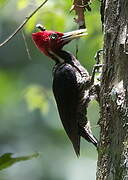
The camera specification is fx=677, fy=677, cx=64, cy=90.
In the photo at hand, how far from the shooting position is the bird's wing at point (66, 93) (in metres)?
4.47

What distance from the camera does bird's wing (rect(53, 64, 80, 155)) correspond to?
447 cm

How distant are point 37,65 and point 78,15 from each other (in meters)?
6.16

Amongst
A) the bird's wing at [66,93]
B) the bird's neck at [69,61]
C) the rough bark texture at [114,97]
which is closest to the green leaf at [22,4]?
the bird's neck at [69,61]

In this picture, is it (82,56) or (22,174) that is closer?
(82,56)

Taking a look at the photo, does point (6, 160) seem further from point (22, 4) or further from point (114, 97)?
point (22, 4)

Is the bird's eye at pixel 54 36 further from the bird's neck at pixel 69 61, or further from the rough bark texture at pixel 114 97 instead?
the rough bark texture at pixel 114 97

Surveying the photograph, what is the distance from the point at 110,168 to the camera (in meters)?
3.52

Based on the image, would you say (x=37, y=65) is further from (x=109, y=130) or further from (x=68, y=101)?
(x=109, y=130)

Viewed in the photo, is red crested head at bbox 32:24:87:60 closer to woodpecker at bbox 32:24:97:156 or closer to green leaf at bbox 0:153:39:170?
woodpecker at bbox 32:24:97:156

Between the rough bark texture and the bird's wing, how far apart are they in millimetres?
700

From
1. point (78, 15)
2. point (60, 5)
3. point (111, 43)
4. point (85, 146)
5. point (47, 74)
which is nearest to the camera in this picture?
point (111, 43)

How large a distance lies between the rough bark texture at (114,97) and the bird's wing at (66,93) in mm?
700

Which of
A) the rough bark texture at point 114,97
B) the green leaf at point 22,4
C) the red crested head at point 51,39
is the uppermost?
the green leaf at point 22,4

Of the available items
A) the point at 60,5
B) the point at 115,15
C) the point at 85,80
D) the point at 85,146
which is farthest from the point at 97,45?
the point at 85,146
